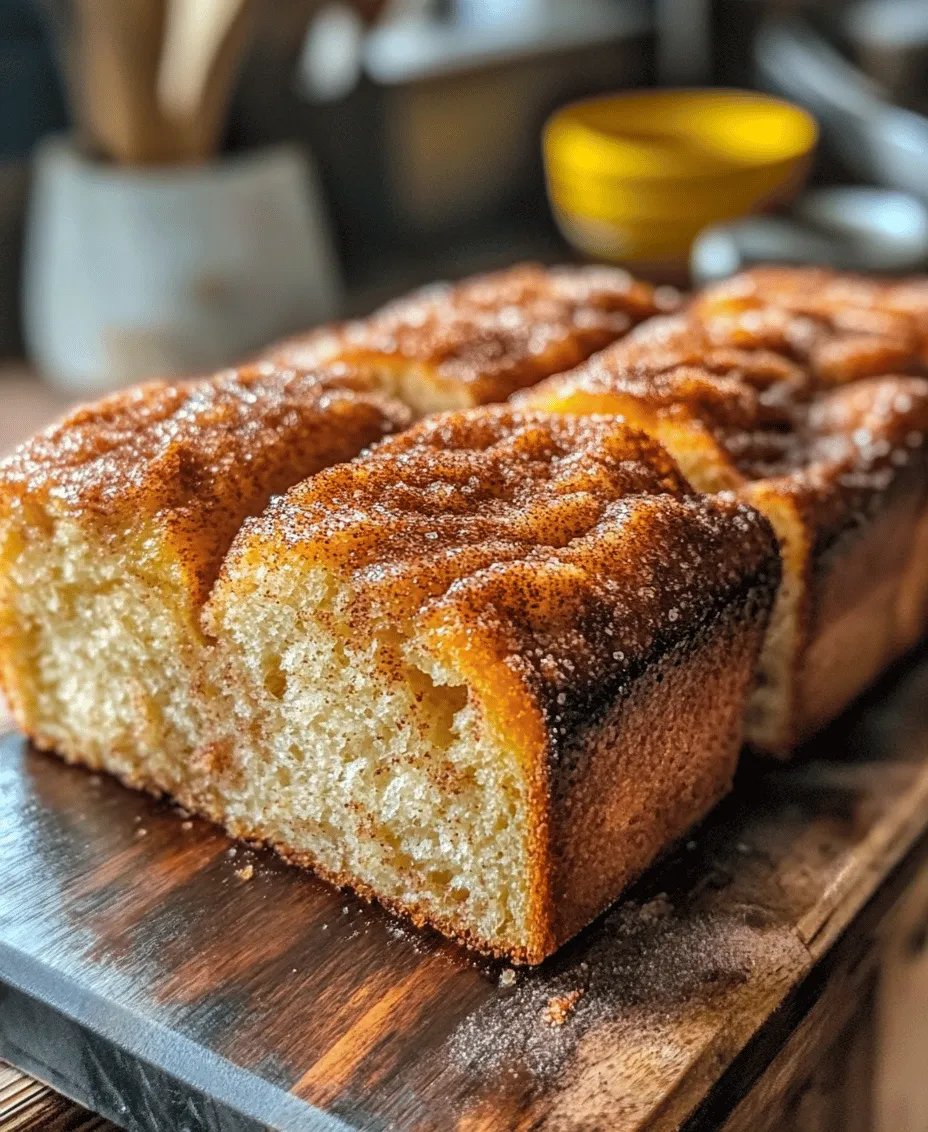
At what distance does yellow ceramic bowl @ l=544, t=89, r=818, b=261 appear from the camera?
2.29 meters

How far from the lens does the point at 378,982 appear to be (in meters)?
1.12

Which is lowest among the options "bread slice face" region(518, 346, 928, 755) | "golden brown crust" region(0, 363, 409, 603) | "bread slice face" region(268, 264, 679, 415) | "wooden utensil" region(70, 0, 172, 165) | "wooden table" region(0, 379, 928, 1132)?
"wooden table" region(0, 379, 928, 1132)

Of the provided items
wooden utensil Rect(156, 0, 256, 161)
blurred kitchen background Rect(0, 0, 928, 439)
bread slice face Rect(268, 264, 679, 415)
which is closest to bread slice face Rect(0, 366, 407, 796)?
bread slice face Rect(268, 264, 679, 415)

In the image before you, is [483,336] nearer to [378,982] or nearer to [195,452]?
[195,452]

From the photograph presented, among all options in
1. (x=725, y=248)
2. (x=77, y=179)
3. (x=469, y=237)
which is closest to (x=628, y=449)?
(x=725, y=248)

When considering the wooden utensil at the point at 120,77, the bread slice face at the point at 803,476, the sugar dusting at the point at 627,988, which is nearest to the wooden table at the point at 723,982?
the sugar dusting at the point at 627,988

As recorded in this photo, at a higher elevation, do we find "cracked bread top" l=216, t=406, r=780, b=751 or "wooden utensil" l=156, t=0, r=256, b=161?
"wooden utensil" l=156, t=0, r=256, b=161

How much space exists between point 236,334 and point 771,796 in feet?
4.39

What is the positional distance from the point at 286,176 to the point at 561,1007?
1641 millimetres

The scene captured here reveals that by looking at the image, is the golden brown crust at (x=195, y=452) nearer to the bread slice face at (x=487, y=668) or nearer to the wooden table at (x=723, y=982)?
the bread slice face at (x=487, y=668)

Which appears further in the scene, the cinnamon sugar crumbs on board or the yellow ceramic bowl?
the yellow ceramic bowl

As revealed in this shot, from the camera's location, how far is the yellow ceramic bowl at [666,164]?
229cm

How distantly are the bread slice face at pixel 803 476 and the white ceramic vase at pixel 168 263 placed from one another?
35.1 inches

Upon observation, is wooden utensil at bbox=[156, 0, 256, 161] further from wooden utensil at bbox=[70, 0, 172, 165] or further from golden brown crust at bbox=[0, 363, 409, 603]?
golden brown crust at bbox=[0, 363, 409, 603]
